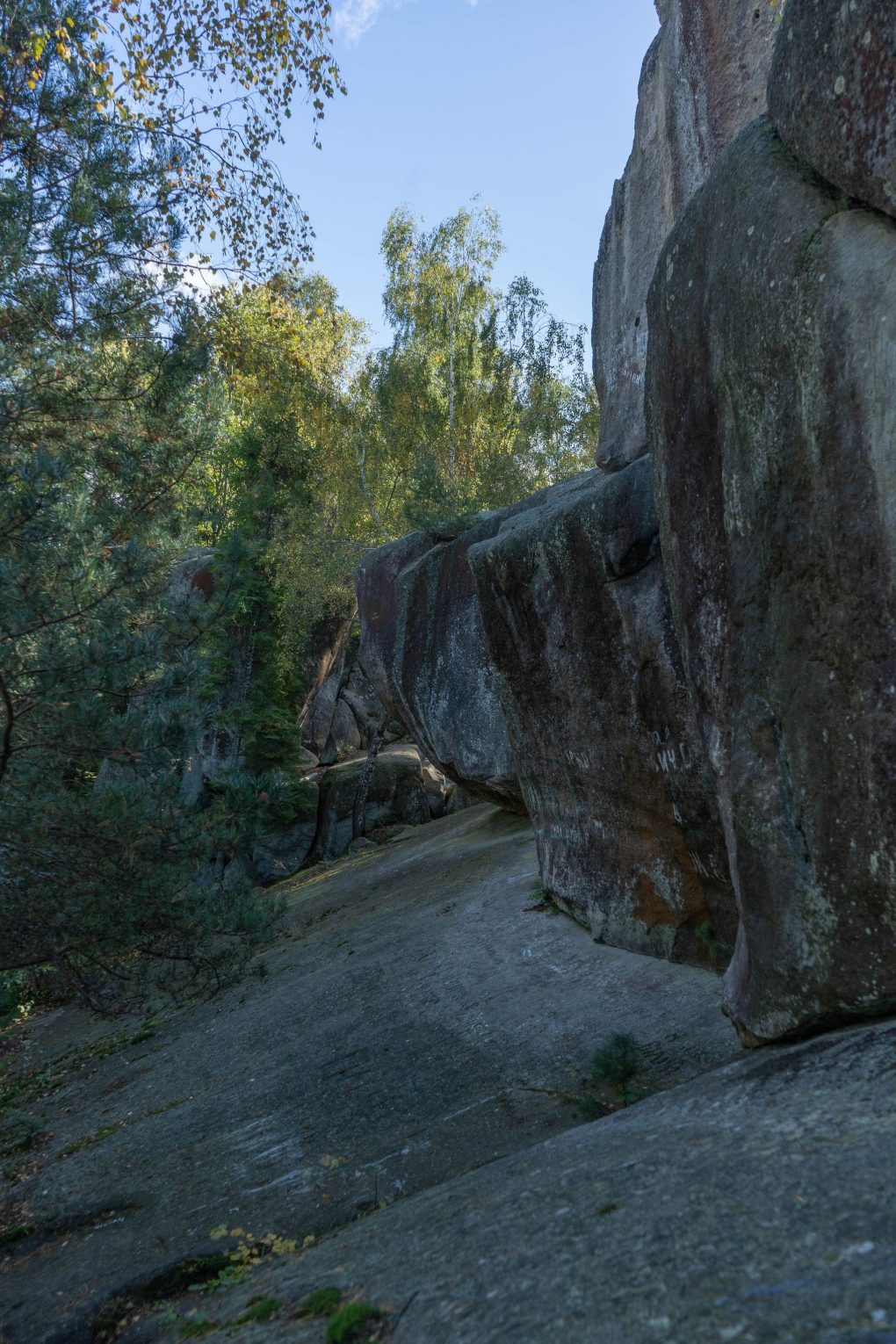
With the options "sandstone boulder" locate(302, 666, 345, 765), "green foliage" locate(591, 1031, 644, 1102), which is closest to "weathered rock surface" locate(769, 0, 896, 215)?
"green foliage" locate(591, 1031, 644, 1102)

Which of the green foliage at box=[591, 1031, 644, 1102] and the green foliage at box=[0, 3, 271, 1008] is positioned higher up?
the green foliage at box=[0, 3, 271, 1008]

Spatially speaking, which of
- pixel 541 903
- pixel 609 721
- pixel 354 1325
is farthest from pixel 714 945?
pixel 354 1325

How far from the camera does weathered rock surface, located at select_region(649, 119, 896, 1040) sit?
15.8 feet

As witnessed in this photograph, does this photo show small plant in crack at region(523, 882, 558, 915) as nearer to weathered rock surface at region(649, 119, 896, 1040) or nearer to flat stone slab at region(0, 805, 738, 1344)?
flat stone slab at region(0, 805, 738, 1344)

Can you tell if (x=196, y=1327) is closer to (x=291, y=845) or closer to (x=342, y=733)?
(x=291, y=845)

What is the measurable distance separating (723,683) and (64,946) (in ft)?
19.7

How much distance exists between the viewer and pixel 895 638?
15.3 ft

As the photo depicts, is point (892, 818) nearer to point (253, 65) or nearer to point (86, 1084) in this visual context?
point (86, 1084)

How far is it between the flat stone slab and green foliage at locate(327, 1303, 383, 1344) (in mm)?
192

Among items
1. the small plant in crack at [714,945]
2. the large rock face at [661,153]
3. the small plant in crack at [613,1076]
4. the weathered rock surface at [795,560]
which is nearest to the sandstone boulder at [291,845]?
the large rock face at [661,153]

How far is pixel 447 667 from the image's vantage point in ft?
60.4

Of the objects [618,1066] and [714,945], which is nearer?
[618,1066]

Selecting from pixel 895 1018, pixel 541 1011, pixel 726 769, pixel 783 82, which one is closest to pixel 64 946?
pixel 541 1011

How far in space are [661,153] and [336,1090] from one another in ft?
36.0
